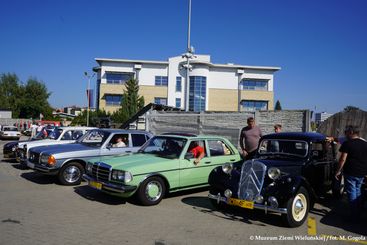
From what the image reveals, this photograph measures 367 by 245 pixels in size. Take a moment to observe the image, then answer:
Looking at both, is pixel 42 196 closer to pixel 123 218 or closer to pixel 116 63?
pixel 123 218

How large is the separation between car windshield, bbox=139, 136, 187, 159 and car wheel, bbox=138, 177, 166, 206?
77 cm

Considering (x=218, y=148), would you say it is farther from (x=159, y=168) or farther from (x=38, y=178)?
(x=38, y=178)

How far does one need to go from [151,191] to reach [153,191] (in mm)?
55

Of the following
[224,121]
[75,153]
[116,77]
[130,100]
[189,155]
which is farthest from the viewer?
[116,77]

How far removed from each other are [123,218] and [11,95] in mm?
68846

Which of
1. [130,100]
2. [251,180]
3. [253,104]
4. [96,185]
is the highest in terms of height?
[253,104]

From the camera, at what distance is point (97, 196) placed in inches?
320

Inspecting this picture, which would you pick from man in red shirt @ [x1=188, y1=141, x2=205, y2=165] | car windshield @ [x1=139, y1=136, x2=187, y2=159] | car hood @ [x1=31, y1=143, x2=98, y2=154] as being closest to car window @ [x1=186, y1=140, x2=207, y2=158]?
man in red shirt @ [x1=188, y1=141, x2=205, y2=165]

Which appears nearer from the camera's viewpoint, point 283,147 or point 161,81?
point 283,147

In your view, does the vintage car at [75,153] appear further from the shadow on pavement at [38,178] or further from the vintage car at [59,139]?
the vintage car at [59,139]

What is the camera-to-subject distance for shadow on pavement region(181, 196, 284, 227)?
6.23 metres

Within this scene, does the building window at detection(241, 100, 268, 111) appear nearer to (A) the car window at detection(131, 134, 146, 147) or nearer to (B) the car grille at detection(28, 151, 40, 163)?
(A) the car window at detection(131, 134, 146, 147)

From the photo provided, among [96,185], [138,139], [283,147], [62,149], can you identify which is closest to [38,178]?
[62,149]

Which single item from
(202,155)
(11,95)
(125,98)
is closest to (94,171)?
(202,155)
